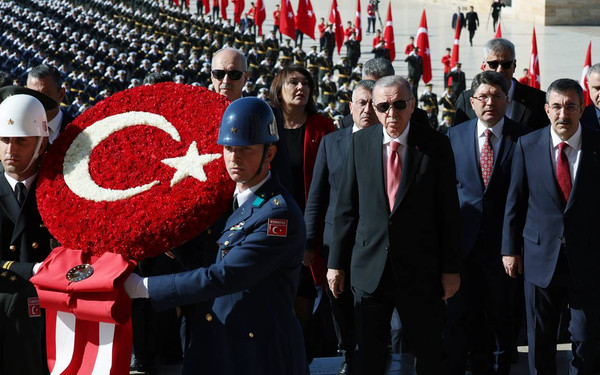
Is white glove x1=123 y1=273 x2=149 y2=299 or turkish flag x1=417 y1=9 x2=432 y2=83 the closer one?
white glove x1=123 y1=273 x2=149 y2=299

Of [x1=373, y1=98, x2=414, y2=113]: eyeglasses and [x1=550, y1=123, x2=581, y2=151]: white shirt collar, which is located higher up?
[x1=373, y1=98, x2=414, y2=113]: eyeglasses

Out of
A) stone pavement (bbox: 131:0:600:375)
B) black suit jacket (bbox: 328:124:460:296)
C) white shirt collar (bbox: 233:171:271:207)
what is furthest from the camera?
stone pavement (bbox: 131:0:600:375)

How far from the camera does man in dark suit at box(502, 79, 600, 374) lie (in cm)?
435

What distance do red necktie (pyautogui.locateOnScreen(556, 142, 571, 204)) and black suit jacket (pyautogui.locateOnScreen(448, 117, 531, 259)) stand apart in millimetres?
380

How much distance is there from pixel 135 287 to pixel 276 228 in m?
0.49

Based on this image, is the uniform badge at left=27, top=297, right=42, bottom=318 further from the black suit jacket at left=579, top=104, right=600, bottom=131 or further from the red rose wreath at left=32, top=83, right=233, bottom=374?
the black suit jacket at left=579, top=104, right=600, bottom=131

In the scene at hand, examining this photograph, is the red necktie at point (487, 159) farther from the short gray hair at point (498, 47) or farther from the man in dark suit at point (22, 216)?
the man in dark suit at point (22, 216)

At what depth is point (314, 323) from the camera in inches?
213

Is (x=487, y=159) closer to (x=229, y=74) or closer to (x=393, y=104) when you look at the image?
(x=393, y=104)

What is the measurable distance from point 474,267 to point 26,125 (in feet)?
7.85

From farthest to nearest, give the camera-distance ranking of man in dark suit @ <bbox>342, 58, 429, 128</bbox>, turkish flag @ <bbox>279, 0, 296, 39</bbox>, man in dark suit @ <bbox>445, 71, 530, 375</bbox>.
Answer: turkish flag @ <bbox>279, 0, 296, 39</bbox>
man in dark suit @ <bbox>342, 58, 429, 128</bbox>
man in dark suit @ <bbox>445, 71, 530, 375</bbox>

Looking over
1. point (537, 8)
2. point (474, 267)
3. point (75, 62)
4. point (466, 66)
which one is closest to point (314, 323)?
point (474, 267)

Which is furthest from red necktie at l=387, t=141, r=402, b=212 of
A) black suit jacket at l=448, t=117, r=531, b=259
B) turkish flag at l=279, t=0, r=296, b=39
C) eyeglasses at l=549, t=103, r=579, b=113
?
turkish flag at l=279, t=0, r=296, b=39

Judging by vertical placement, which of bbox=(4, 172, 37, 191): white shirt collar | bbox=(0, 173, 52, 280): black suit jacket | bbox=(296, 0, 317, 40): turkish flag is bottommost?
bbox=(0, 173, 52, 280): black suit jacket
